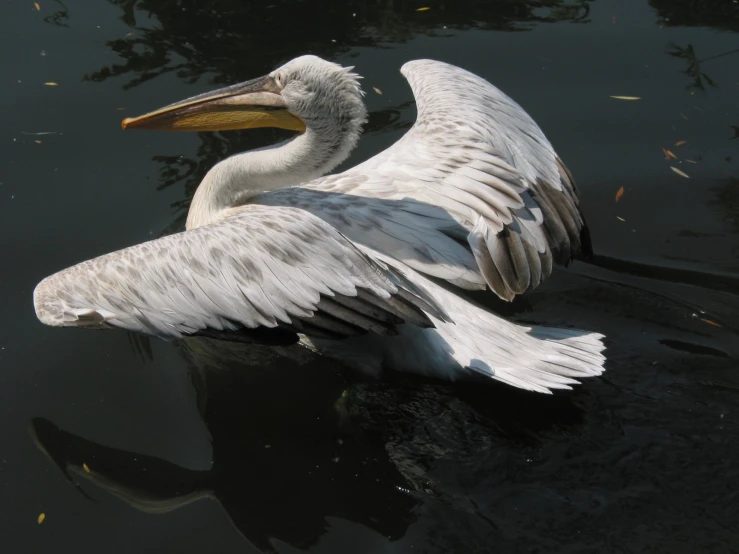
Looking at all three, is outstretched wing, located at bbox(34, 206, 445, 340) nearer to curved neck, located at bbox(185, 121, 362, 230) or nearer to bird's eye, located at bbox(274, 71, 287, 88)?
curved neck, located at bbox(185, 121, 362, 230)

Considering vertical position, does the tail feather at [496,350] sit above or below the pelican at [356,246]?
below

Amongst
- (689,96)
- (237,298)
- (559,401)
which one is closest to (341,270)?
(237,298)

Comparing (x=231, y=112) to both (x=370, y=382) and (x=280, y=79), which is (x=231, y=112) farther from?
(x=370, y=382)

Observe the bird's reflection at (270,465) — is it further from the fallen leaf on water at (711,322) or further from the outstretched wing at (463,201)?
the fallen leaf on water at (711,322)

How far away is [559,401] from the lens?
4.80m

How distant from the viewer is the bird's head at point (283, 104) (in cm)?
496

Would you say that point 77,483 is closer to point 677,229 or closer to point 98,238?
point 98,238

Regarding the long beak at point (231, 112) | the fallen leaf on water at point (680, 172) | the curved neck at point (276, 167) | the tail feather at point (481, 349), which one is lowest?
the tail feather at point (481, 349)

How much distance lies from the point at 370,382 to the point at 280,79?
5.33ft

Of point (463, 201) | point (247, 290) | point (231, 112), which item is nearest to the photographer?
point (247, 290)

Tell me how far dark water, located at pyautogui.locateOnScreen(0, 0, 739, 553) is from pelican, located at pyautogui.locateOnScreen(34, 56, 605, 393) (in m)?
0.35

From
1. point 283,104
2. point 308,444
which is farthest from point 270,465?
point 283,104

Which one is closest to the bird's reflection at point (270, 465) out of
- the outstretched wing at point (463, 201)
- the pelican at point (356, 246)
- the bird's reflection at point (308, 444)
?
the bird's reflection at point (308, 444)

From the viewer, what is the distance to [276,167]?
5.09 meters
